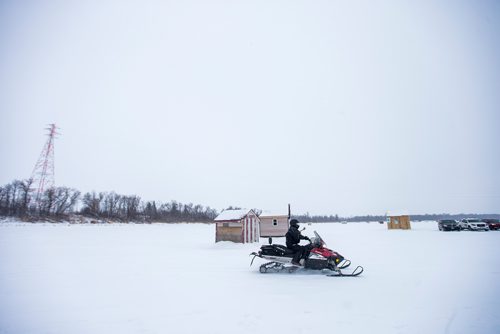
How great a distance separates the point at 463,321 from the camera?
173 inches

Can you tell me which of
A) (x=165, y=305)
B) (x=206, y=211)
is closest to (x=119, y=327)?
Result: (x=165, y=305)

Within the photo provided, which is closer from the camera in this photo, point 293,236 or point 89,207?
point 293,236

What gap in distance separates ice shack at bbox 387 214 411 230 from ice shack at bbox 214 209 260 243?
24.2m

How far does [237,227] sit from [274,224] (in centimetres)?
872

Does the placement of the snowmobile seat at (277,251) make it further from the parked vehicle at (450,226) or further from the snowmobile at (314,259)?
the parked vehicle at (450,226)

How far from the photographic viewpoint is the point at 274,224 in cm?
2764

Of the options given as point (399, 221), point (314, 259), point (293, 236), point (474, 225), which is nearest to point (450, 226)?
point (474, 225)

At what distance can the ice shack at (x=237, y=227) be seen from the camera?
19.7 meters

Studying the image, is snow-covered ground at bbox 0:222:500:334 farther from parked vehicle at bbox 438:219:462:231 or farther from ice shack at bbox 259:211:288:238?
parked vehicle at bbox 438:219:462:231

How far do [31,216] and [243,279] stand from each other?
76025 millimetres

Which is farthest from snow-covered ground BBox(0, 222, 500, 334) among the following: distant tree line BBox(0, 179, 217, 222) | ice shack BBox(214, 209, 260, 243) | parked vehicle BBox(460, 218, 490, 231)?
distant tree line BBox(0, 179, 217, 222)

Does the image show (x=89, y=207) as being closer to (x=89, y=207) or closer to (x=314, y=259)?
(x=89, y=207)

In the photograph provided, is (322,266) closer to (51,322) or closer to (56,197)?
(51,322)

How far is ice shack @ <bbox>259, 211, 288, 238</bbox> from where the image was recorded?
27.4 m
